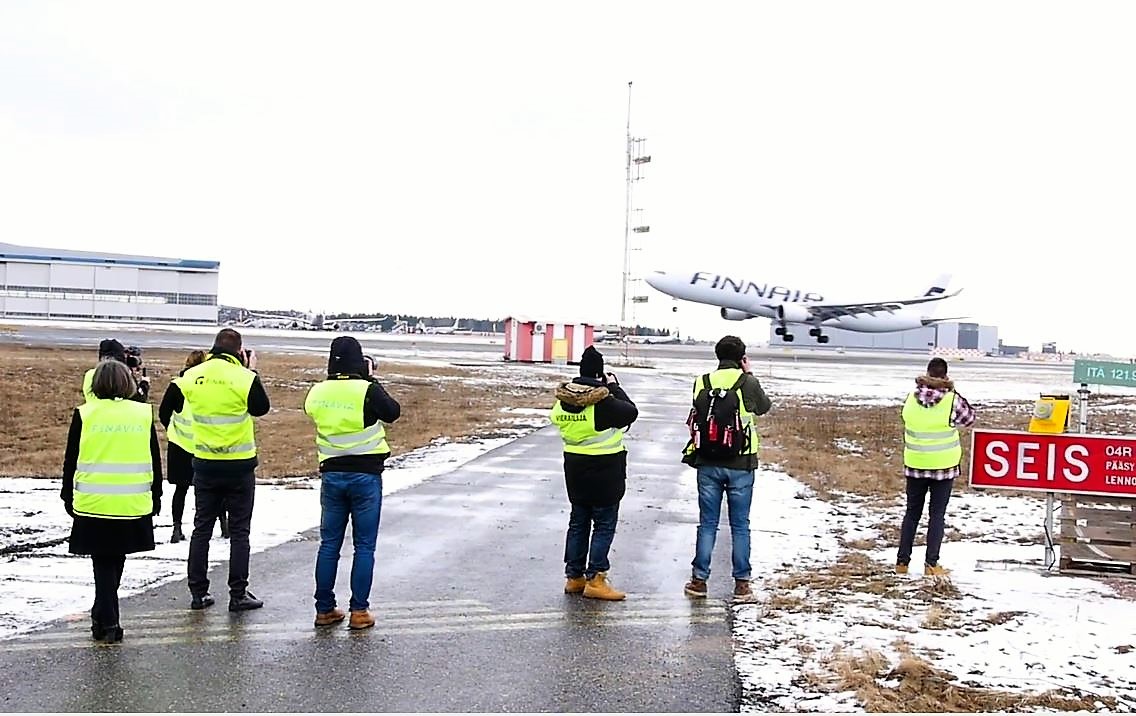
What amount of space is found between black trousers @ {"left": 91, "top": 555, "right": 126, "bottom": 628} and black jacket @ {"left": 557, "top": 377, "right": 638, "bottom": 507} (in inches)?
129

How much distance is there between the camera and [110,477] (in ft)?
22.5

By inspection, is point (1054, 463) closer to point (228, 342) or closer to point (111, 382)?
point (228, 342)

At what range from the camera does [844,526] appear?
11820 mm

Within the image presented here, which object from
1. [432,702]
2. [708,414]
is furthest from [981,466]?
[432,702]

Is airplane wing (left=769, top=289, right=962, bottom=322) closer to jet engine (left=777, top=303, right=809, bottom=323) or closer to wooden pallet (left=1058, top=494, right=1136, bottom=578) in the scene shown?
jet engine (left=777, top=303, right=809, bottom=323)

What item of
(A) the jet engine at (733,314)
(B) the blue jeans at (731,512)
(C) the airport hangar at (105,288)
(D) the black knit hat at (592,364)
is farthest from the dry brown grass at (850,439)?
(C) the airport hangar at (105,288)

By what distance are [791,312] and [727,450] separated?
5621 centimetres

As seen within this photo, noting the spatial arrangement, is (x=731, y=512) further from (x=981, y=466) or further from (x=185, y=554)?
(x=185, y=554)

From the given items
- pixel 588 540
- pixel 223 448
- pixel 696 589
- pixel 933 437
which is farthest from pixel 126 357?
pixel 933 437

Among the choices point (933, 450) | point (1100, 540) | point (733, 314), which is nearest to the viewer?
point (933, 450)

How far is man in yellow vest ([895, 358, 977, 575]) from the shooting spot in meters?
9.20

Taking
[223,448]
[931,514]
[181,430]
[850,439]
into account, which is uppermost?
[223,448]

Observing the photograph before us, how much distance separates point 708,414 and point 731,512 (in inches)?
34.6

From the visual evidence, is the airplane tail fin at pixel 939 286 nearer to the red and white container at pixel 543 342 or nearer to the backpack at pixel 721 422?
the red and white container at pixel 543 342
